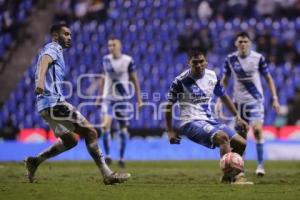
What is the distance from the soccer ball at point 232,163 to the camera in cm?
890

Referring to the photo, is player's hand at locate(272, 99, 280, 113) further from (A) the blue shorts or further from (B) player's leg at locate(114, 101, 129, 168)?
(B) player's leg at locate(114, 101, 129, 168)

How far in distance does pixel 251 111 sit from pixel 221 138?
131 inches

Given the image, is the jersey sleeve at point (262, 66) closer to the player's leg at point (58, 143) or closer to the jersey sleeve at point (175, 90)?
the jersey sleeve at point (175, 90)

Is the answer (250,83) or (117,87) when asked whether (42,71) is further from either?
(117,87)

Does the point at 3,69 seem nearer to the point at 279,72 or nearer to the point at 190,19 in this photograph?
the point at 190,19

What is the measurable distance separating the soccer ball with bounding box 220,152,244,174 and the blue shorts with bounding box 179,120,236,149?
1.42 feet

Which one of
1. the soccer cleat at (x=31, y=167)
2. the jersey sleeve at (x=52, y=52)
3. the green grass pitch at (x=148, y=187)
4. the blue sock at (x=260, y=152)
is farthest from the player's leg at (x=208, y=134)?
the blue sock at (x=260, y=152)

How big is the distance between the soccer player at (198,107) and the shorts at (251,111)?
270cm

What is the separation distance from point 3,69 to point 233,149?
1610cm

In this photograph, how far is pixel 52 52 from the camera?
922 centimetres

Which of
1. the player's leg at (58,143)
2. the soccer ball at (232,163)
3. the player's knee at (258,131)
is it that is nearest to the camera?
the soccer ball at (232,163)

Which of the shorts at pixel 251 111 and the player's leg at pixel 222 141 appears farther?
the shorts at pixel 251 111

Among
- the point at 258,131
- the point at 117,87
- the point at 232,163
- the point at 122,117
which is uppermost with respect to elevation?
the point at 117,87

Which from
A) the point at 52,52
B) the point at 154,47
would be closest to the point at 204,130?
the point at 52,52
